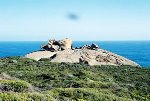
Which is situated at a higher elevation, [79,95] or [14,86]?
[14,86]

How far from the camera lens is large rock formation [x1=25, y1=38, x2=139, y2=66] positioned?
82.6 m

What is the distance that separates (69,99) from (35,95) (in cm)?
508

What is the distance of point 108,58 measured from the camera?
86.8 meters

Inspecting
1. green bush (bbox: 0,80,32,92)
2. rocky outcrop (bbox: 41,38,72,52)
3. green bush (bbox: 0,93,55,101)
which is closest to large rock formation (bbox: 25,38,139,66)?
rocky outcrop (bbox: 41,38,72,52)

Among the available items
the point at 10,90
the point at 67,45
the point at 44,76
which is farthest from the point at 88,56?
the point at 10,90

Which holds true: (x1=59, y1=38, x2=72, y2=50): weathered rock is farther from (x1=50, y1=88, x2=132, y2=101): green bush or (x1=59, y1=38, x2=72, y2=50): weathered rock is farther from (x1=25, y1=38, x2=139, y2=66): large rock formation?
(x1=50, y1=88, x2=132, y2=101): green bush

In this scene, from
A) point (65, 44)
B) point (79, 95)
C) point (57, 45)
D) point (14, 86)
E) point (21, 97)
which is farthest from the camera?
point (65, 44)

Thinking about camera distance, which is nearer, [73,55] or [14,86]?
[14,86]

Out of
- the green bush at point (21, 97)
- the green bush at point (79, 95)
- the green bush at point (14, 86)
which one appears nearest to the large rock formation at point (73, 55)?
the green bush at point (79, 95)

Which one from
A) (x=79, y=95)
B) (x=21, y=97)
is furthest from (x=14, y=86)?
(x=79, y=95)

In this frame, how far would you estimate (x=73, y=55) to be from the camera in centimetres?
8550

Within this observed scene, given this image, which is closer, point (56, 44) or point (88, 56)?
point (88, 56)

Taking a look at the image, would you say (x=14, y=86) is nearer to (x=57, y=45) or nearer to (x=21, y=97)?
(x=21, y=97)

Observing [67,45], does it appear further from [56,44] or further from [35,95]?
[35,95]
